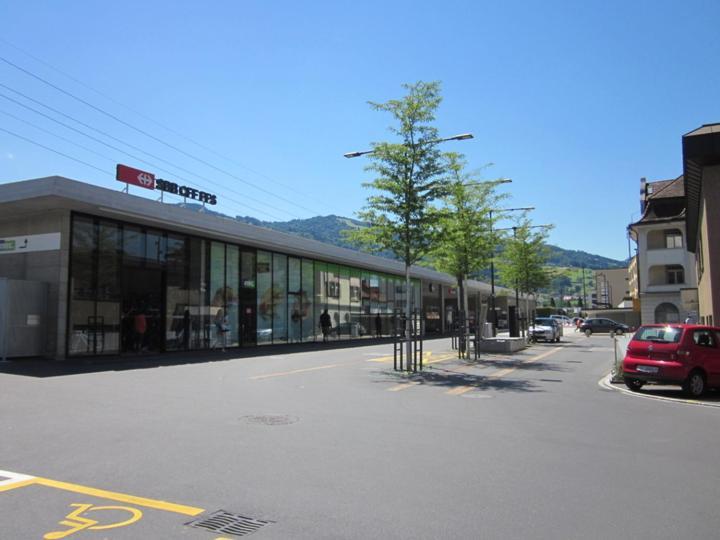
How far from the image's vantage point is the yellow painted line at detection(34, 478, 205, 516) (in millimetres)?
4738

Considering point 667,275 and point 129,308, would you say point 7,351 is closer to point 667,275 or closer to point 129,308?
point 129,308

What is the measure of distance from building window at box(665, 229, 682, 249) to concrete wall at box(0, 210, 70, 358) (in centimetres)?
4900

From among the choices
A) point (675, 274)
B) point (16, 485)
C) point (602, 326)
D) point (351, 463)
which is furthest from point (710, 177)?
point (602, 326)

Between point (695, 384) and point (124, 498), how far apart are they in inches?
475

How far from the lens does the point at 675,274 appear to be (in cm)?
5141

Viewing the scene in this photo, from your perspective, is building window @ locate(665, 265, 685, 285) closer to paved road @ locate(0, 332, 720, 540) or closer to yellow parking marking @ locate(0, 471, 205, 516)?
paved road @ locate(0, 332, 720, 540)

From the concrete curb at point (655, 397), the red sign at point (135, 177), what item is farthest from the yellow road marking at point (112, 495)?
the red sign at point (135, 177)

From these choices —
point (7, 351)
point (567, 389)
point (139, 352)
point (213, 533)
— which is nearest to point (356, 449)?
point (213, 533)

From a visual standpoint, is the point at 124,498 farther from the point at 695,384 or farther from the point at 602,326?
the point at 602,326

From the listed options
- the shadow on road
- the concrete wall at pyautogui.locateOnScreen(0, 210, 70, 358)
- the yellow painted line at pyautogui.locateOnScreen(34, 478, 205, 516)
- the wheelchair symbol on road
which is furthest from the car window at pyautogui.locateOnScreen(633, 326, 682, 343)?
the concrete wall at pyautogui.locateOnScreen(0, 210, 70, 358)

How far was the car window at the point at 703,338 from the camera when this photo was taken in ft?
42.0

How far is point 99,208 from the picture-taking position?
18328 mm

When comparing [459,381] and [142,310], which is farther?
[142,310]

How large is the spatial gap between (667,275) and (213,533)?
55770 millimetres
